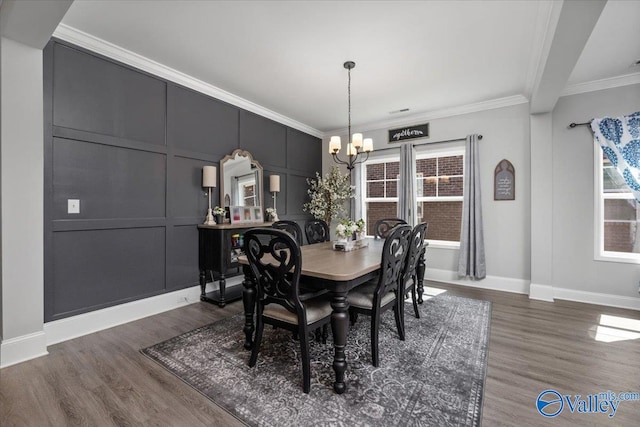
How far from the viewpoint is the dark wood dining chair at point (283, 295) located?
180 centimetres

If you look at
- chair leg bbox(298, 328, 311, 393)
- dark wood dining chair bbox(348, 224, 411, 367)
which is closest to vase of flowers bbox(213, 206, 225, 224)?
dark wood dining chair bbox(348, 224, 411, 367)

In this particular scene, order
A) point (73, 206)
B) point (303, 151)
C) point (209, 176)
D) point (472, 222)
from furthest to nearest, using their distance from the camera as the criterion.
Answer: point (303, 151) < point (472, 222) < point (209, 176) < point (73, 206)

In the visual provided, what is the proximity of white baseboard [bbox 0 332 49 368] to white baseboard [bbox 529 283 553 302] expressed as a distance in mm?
5200

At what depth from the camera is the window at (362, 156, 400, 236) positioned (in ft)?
17.0

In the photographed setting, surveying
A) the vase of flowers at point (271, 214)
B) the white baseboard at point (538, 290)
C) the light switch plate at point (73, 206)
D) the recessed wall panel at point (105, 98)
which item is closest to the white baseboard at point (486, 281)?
the white baseboard at point (538, 290)

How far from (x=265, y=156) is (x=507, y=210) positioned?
3720mm

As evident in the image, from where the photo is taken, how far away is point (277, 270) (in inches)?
73.7

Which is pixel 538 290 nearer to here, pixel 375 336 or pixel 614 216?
pixel 614 216

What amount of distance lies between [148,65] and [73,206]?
1654 mm

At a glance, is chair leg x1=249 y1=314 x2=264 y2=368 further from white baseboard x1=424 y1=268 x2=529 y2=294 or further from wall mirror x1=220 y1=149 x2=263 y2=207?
white baseboard x1=424 y1=268 x2=529 y2=294

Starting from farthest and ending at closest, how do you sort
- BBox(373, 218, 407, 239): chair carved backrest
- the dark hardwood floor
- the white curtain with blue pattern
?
1. BBox(373, 218, 407, 239): chair carved backrest
2. the white curtain with blue pattern
3. the dark hardwood floor

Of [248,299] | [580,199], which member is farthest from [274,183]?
[580,199]

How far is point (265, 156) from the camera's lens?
460 cm

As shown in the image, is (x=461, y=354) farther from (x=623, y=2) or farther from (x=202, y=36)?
(x=202, y=36)
